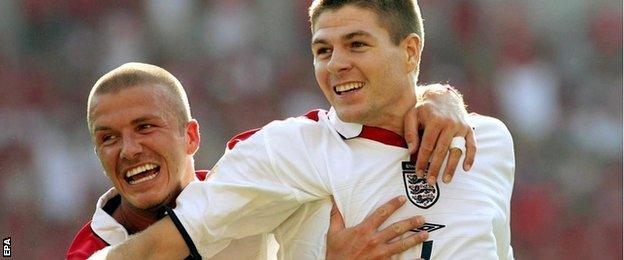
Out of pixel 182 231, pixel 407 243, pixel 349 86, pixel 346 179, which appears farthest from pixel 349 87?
pixel 182 231

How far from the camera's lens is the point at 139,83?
382cm

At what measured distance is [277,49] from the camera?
874 cm

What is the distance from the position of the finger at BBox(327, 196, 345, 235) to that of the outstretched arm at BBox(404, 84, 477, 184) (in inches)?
9.8

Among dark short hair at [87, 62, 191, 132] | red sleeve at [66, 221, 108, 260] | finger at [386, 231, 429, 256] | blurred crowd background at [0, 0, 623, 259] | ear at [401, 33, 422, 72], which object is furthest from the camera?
blurred crowd background at [0, 0, 623, 259]

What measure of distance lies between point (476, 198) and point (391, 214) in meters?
0.25

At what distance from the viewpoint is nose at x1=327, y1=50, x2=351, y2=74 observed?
337cm

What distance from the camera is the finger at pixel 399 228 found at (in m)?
3.32

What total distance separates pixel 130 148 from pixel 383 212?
844 millimetres

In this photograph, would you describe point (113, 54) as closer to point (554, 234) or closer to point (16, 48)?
point (16, 48)

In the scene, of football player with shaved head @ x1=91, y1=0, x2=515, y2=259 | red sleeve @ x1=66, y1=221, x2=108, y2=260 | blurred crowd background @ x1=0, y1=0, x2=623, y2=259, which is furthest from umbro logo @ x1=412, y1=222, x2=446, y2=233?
blurred crowd background @ x1=0, y1=0, x2=623, y2=259

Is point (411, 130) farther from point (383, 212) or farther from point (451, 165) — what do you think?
point (383, 212)

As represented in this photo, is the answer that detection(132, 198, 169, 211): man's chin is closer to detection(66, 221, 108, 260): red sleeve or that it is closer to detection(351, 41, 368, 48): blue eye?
detection(66, 221, 108, 260): red sleeve

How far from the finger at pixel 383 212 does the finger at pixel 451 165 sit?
0.47 feet

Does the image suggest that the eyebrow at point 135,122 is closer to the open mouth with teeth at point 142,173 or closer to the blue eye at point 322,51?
the open mouth with teeth at point 142,173
